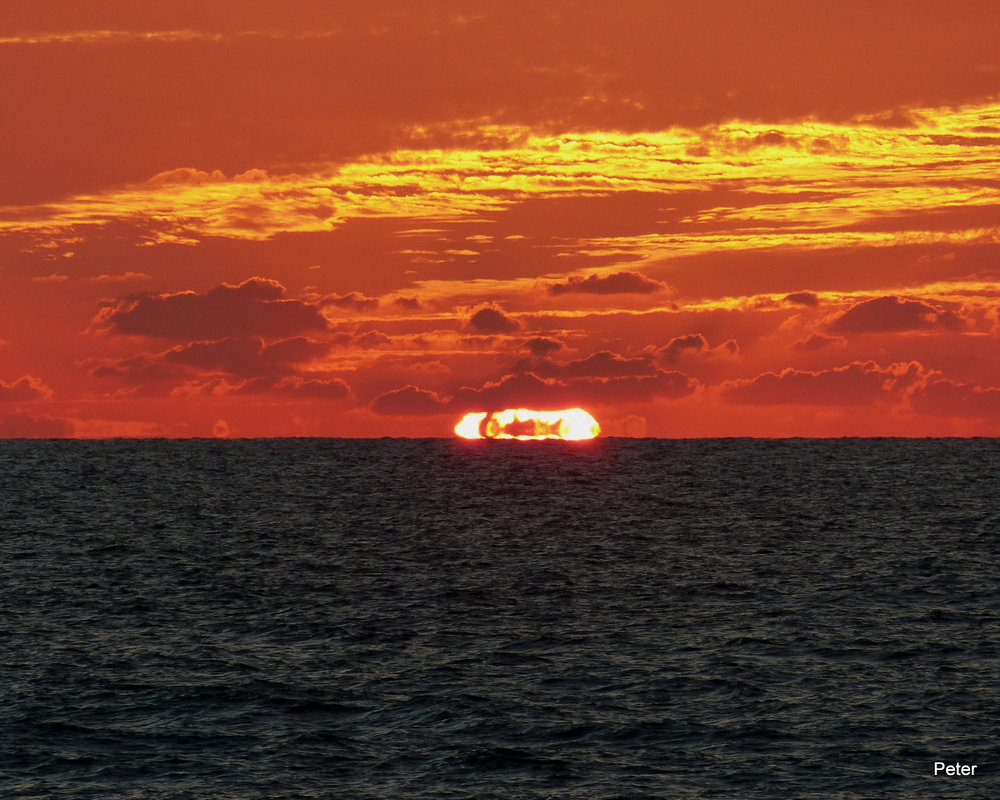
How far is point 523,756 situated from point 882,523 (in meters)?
60.1

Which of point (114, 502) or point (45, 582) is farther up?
point (114, 502)

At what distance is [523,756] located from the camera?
3378cm

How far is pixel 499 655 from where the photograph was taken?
45.6 meters

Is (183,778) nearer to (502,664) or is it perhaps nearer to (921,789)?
(502,664)

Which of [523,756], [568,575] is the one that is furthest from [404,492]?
[523,756]

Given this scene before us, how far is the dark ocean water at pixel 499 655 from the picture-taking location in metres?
32.8

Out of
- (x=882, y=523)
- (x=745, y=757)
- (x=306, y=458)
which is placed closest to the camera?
(x=745, y=757)

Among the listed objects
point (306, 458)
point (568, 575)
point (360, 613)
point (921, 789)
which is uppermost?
point (306, 458)

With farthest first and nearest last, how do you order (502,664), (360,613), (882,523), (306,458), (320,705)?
(306,458)
(882,523)
(360,613)
(502,664)
(320,705)

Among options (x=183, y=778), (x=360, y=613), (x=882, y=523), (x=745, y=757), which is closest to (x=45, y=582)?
(x=360, y=613)

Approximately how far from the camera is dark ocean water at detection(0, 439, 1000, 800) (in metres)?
32.8

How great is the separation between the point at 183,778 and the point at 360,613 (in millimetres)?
22169

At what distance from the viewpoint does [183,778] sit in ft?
105

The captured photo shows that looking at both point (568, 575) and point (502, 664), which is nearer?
point (502, 664)
